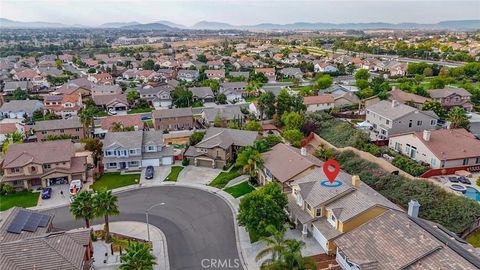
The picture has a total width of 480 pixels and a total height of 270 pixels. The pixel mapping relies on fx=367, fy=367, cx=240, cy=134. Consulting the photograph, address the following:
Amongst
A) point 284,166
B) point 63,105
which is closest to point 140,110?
point 63,105

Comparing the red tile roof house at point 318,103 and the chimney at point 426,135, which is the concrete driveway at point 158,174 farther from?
the red tile roof house at point 318,103

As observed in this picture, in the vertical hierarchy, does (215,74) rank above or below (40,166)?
above

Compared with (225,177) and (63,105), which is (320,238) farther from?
(63,105)

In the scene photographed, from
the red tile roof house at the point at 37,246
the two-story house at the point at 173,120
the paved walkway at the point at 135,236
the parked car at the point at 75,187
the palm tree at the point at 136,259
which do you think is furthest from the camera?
the two-story house at the point at 173,120

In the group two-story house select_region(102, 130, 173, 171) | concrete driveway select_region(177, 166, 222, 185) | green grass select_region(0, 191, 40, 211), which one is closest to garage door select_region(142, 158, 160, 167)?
two-story house select_region(102, 130, 173, 171)

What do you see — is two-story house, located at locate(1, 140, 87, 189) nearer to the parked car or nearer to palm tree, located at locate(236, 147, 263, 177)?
the parked car

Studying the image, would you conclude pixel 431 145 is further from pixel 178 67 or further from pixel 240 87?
pixel 178 67

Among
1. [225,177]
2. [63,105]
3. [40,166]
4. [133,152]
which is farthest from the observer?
[63,105]

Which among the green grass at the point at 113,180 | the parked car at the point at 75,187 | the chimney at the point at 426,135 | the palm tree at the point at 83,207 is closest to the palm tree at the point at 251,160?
the green grass at the point at 113,180
